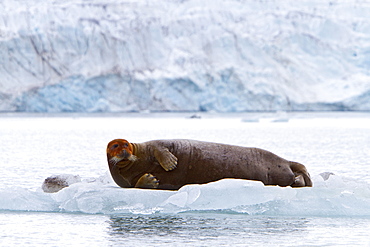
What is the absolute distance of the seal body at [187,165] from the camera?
16.8 ft

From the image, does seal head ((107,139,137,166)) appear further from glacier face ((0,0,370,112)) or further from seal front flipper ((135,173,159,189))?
glacier face ((0,0,370,112))

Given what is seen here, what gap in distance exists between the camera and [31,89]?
3412 cm

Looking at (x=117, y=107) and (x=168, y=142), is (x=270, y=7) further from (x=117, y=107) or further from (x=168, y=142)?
(x=168, y=142)

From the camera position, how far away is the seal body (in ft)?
16.8

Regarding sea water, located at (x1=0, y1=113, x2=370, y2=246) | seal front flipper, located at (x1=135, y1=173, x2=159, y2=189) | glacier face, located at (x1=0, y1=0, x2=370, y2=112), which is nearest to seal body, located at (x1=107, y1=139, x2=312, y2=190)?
seal front flipper, located at (x1=135, y1=173, x2=159, y2=189)

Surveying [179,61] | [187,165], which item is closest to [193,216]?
[187,165]

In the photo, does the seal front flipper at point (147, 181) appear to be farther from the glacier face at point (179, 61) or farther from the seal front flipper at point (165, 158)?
the glacier face at point (179, 61)

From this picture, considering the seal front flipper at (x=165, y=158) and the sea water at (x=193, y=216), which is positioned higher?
the seal front flipper at (x=165, y=158)

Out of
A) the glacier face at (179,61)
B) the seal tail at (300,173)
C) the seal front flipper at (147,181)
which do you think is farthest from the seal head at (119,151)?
the glacier face at (179,61)

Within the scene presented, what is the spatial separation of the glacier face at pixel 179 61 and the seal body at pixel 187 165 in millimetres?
28639

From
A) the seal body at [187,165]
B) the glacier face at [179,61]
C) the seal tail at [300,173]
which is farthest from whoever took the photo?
the glacier face at [179,61]

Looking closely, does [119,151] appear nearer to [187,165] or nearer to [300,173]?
[187,165]

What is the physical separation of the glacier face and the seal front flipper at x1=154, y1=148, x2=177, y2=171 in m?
29.0

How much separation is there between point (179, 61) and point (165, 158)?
3058 centimetres
